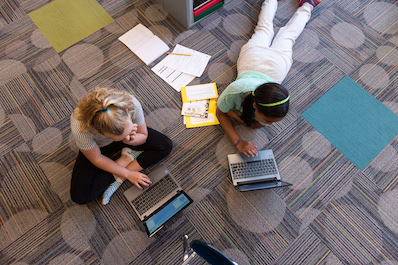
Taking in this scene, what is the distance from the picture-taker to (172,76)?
1.89 m

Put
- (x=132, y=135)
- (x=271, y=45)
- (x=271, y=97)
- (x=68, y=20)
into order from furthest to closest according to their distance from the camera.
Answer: (x=68, y=20)
(x=271, y=45)
(x=132, y=135)
(x=271, y=97)

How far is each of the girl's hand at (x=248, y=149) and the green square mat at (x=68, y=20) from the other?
1486 millimetres

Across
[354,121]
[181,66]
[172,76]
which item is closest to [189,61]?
[181,66]

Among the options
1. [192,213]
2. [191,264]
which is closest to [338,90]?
[192,213]

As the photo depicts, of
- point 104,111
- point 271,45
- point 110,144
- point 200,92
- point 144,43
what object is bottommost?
point 110,144

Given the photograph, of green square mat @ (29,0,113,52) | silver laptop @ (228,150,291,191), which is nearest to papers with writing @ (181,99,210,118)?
silver laptop @ (228,150,291,191)

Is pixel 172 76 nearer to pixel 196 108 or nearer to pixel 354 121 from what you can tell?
pixel 196 108

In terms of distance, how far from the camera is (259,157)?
5.28 ft

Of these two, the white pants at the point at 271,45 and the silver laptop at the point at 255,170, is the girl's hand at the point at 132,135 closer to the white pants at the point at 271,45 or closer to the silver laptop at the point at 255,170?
the silver laptop at the point at 255,170

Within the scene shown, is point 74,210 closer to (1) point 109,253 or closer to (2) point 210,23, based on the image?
(1) point 109,253

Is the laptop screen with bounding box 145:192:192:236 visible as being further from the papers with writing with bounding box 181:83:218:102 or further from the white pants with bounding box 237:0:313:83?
the white pants with bounding box 237:0:313:83

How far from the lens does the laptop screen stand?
54.5 inches

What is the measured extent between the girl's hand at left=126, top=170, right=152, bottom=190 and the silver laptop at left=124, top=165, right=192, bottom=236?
0.03 meters

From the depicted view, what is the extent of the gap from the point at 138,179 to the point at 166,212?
10.3 inches
